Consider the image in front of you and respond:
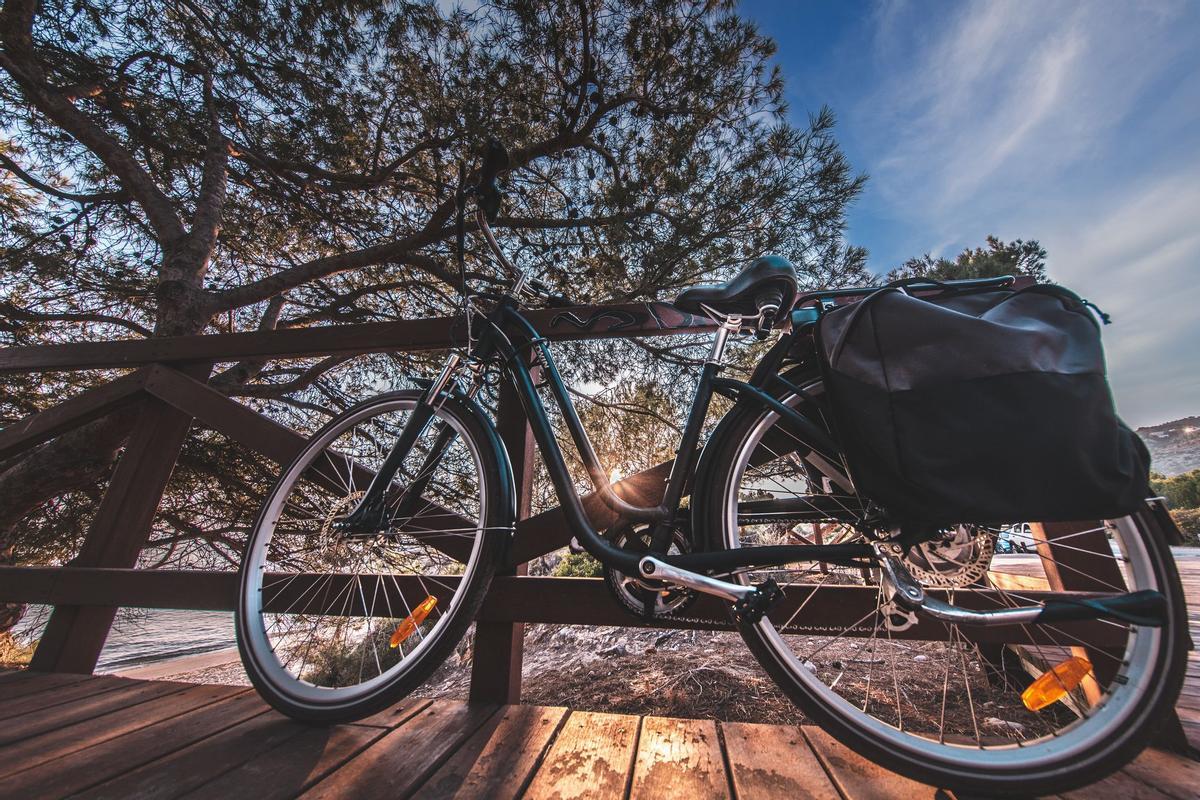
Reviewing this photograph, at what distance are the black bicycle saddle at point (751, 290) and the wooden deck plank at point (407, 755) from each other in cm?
110

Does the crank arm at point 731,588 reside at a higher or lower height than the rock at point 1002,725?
higher

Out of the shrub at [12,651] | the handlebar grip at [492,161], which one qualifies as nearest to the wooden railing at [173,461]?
the handlebar grip at [492,161]

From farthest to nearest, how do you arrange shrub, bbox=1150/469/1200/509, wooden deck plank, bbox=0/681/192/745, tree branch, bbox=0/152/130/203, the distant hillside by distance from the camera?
the distant hillside
shrub, bbox=1150/469/1200/509
tree branch, bbox=0/152/130/203
wooden deck plank, bbox=0/681/192/745

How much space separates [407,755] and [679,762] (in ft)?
1.75

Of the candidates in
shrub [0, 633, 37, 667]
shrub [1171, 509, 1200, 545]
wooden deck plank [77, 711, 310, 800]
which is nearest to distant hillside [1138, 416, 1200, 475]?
shrub [1171, 509, 1200, 545]

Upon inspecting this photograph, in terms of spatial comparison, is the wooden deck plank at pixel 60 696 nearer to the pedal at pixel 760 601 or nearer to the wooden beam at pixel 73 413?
the wooden beam at pixel 73 413

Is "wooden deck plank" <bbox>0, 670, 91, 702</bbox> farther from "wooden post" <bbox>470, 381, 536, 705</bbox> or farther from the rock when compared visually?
the rock

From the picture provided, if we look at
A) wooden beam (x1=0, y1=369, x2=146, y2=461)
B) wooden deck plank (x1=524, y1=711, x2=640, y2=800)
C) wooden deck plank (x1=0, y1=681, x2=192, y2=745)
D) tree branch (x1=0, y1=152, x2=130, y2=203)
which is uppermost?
tree branch (x1=0, y1=152, x2=130, y2=203)

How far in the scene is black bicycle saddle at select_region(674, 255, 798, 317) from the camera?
1001 mm

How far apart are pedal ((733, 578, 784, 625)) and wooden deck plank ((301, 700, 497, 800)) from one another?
0.65 meters

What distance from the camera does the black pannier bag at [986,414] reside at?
673 millimetres

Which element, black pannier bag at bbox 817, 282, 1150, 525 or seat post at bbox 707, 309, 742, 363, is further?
seat post at bbox 707, 309, 742, 363

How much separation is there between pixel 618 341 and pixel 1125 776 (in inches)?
98.0

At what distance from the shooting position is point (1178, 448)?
21.3 metres
